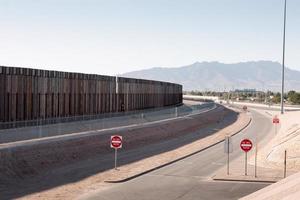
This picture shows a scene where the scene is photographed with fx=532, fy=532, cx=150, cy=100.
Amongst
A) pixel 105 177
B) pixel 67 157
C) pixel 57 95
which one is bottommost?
pixel 105 177

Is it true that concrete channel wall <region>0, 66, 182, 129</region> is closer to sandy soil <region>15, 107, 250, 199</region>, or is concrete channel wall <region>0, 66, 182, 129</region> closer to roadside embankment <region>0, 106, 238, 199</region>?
roadside embankment <region>0, 106, 238, 199</region>

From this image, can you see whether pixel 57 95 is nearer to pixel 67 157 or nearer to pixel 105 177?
pixel 67 157

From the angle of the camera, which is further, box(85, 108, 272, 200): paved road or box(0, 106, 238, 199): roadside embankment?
box(0, 106, 238, 199): roadside embankment

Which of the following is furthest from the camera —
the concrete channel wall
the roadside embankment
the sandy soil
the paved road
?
the concrete channel wall

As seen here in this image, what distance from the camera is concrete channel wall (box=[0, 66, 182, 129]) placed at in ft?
137

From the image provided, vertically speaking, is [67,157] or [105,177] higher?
[67,157]

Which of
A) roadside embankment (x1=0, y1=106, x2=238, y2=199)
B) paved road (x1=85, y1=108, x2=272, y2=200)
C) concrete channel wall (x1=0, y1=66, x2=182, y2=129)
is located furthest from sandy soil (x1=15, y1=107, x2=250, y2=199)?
concrete channel wall (x1=0, y1=66, x2=182, y2=129)

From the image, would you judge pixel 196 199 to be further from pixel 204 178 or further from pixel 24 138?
pixel 24 138

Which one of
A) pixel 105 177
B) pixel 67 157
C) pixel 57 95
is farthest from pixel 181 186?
pixel 57 95

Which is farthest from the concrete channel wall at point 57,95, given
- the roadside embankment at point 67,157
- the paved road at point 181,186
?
the paved road at point 181,186

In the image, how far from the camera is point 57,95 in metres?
49.8

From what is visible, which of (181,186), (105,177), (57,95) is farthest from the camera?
(57,95)

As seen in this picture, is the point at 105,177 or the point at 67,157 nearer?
the point at 105,177

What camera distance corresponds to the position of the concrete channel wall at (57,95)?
41625 mm
